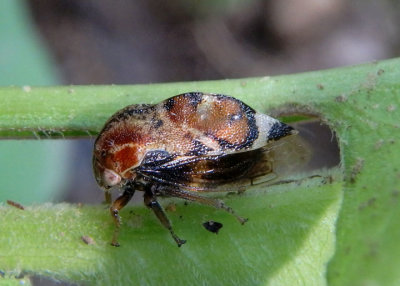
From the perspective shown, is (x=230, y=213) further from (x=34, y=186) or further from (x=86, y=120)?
(x=34, y=186)

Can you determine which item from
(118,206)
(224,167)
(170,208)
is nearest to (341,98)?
(224,167)

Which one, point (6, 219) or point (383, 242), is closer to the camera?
point (383, 242)

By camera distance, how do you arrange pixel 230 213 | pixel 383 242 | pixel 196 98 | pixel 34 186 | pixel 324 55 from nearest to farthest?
pixel 383 242
pixel 230 213
pixel 196 98
pixel 34 186
pixel 324 55

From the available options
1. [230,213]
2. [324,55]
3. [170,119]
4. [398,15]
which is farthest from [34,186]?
[398,15]

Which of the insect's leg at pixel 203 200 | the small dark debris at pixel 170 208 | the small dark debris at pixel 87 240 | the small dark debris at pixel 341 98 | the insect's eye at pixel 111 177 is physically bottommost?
the small dark debris at pixel 87 240

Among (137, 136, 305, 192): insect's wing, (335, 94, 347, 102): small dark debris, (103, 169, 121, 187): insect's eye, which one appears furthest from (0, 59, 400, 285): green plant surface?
(103, 169, 121, 187): insect's eye

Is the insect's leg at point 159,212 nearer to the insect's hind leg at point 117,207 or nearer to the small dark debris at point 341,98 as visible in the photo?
the insect's hind leg at point 117,207

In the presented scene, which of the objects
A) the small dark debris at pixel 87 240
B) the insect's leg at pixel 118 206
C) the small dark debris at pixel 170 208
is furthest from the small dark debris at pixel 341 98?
the small dark debris at pixel 87 240

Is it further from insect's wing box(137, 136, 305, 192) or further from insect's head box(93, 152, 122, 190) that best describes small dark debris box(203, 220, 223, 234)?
insect's head box(93, 152, 122, 190)
